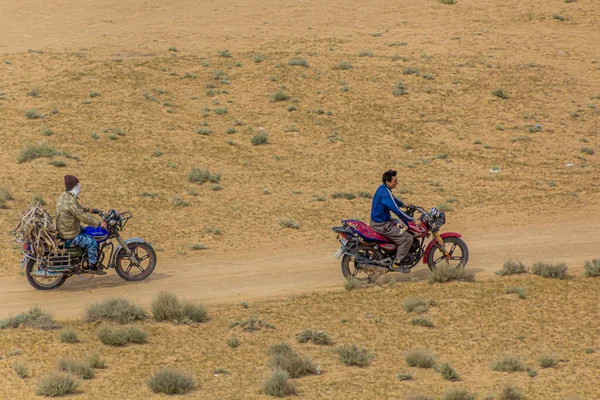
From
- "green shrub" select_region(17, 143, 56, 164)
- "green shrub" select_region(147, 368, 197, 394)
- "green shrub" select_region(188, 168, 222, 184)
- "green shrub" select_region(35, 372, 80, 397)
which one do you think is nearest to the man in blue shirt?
"green shrub" select_region(147, 368, 197, 394)

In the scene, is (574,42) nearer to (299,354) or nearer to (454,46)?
(454,46)

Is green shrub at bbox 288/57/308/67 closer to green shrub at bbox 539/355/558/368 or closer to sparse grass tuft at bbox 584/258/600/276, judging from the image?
sparse grass tuft at bbox 584/258/600/276

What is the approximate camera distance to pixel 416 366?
10.6m

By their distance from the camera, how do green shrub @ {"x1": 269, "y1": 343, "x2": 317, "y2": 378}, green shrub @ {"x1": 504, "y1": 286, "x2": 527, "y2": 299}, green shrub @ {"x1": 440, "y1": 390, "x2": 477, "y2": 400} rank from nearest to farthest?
green shrub @ {"x1": 440, "y1": 390, "x2": 477, "y2": 400} → green shrub @ {"x1": 269, "y1": 343, "x2": 317, "y2": 378} → green shrub @ {"x1": 504, "y1": 286, "x2": 527, "y2": 299}

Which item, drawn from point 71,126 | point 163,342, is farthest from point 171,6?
point 163,342

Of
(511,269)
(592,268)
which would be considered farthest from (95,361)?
(592,268)

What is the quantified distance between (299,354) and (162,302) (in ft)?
8.86

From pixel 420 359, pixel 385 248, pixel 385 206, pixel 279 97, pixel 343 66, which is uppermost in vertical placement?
pixel 343 66

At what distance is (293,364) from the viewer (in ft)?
33.7

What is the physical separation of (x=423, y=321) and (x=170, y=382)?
423 centimetres

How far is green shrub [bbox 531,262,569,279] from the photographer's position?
1420 cm

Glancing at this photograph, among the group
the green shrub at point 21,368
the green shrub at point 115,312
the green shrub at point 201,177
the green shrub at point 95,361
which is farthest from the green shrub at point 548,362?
the green shrub at point 201,177

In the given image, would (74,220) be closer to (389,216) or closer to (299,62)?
(389,216)

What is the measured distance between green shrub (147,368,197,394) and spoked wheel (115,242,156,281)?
16.2ft
